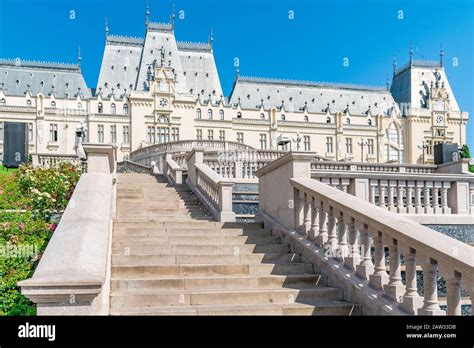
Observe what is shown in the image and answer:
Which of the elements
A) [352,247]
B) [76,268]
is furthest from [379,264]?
[76,268]

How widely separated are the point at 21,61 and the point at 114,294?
224 ft

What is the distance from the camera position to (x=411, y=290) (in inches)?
234

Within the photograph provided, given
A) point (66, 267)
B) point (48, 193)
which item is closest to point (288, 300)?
point (66, 267)

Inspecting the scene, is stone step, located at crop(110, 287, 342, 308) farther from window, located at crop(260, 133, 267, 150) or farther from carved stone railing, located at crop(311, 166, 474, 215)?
window, located at crop(260, 133, 267, 150)

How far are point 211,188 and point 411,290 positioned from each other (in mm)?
7971

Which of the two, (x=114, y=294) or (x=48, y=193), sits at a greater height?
(x=48, y=193)

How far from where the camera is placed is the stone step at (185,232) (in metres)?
9.11

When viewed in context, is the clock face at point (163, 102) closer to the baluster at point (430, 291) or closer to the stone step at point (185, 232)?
the stone step at point (185, 232)

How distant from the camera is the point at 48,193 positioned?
1304cm

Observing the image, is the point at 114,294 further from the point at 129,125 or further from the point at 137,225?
the point at 129,125

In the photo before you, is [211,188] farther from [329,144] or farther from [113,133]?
[329,144]

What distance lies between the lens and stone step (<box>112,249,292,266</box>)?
25.6 ft

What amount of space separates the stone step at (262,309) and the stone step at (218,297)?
174 millimetres

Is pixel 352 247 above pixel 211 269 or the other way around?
above
